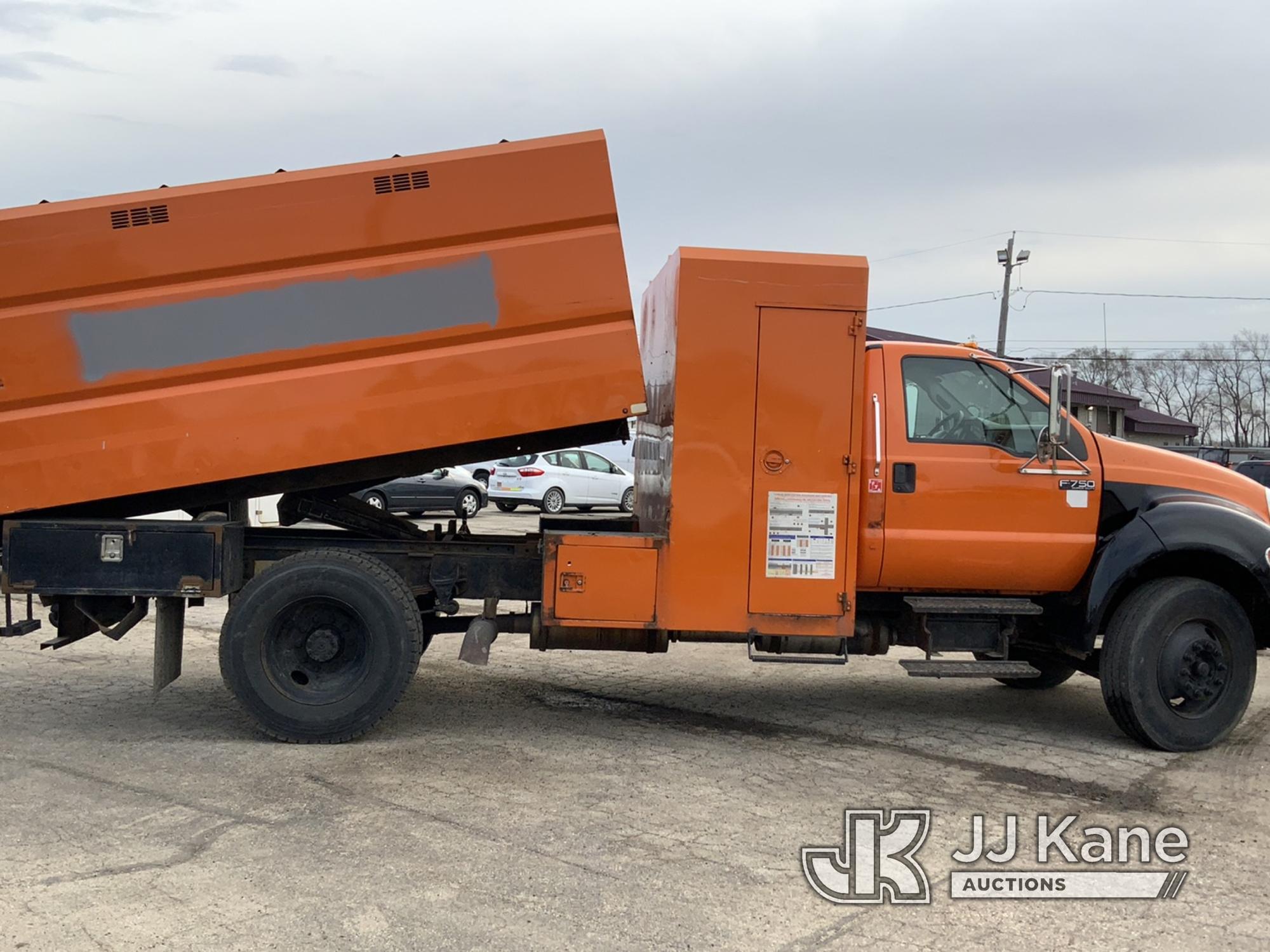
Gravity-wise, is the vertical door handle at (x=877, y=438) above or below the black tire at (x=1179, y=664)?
above

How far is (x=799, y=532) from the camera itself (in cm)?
654

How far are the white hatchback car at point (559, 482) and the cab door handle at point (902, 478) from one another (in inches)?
725

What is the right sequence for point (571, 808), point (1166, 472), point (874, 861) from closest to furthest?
point (874, 861) < point (571, 808) < point (1166, 472)

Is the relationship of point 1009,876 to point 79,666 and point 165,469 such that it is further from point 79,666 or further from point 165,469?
point 79,666

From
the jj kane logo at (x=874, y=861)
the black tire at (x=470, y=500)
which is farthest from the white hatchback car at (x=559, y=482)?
the jj kane logo at (x=874, y=861)

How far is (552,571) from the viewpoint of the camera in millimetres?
6547

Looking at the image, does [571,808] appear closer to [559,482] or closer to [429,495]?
[429,495]

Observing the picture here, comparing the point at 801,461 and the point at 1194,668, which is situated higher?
the point at 801,461

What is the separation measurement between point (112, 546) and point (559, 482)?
19597 millimetres

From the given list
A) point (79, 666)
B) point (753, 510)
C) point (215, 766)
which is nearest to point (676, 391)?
point (753, 510)

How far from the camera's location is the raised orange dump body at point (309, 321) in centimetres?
609

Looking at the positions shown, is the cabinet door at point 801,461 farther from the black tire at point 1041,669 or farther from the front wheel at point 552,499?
the front wheel at point 552,499

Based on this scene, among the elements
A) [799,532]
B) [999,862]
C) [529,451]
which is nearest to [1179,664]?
[799,532]

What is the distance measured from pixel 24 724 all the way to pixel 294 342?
2.86 meters
